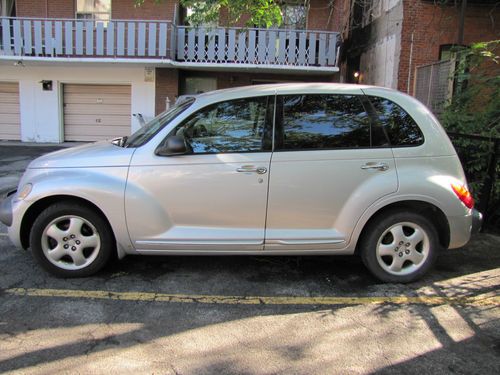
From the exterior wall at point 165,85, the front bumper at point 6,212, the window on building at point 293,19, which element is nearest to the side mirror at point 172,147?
the front bumper at point 6,212

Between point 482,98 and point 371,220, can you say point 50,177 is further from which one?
point 482,98

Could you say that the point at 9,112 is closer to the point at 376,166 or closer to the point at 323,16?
the point at 323,16

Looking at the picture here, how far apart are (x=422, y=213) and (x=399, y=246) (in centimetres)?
40

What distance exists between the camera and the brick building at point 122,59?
566 inches

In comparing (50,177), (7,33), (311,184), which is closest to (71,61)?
(7,33)

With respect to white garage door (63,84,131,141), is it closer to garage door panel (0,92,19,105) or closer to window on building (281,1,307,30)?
garage door panel (0,92,19,105)

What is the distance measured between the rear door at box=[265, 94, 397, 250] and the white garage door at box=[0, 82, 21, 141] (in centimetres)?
1508

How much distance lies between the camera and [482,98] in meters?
7.79

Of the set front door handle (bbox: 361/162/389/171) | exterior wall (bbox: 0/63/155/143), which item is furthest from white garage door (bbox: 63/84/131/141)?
front door handle (bbox: 361/162/389/171)

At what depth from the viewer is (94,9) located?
52.0 ft

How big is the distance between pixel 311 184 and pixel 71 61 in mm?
12552

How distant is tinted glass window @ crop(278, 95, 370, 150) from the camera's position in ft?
13.6

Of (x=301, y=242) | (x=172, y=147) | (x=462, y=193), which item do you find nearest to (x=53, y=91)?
(x=172, y=147)

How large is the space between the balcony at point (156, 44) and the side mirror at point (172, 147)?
10.8 metres
